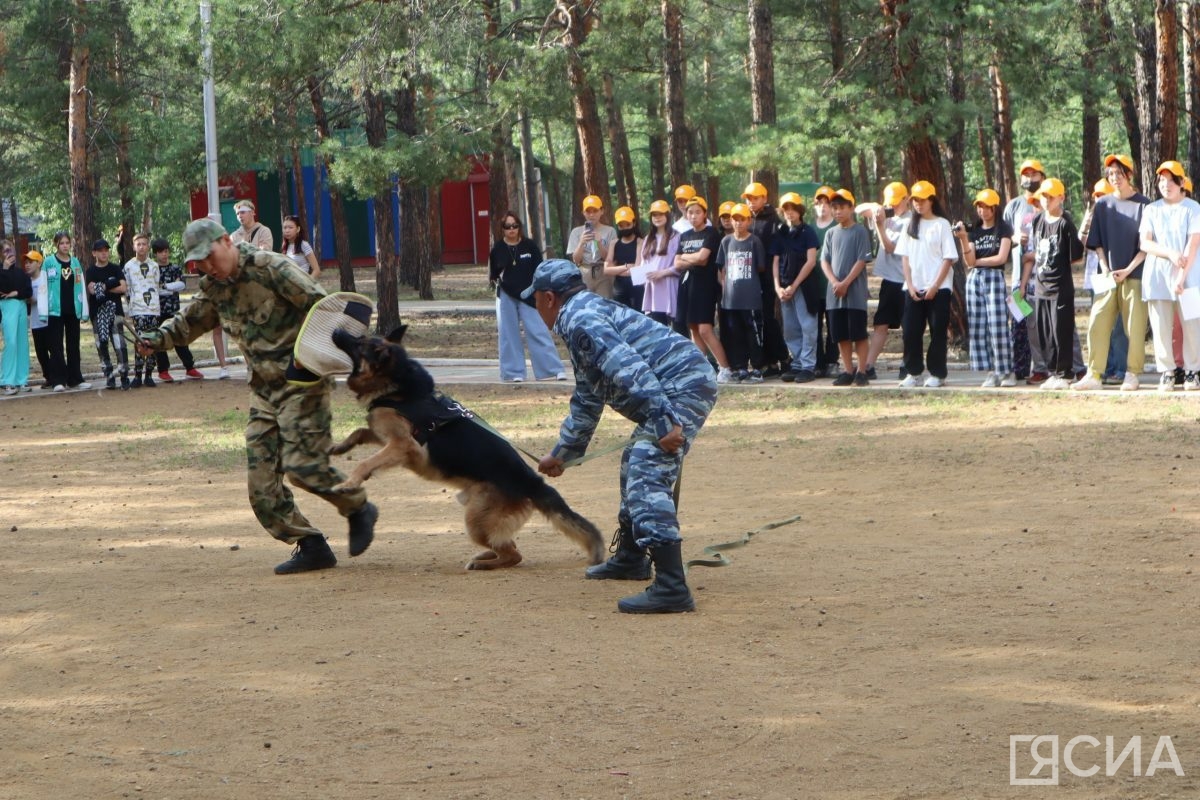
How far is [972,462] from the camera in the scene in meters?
10.7

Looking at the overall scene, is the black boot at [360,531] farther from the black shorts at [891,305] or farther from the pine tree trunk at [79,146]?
the pine tree trunk at [79,146]

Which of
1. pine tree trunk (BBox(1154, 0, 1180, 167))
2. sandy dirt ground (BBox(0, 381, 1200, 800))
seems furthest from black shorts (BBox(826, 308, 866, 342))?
pine tree trunk (BBox(1154, 0, 1180, 167))

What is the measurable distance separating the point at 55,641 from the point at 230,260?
6.74 feet

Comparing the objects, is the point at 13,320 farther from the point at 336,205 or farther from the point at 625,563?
the point at 336,205

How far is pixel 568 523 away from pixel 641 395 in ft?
4.57

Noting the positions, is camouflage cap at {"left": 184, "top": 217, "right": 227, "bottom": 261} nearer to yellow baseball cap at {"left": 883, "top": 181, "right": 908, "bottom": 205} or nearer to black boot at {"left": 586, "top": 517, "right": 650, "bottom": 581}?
black boot at {"left": 586, "top": 517, "right": 650, "bottom": 581}

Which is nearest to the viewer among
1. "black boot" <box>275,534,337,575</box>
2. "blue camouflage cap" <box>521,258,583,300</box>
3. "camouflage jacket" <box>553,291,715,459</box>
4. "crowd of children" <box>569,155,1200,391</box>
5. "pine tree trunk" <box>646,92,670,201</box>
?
"camouflage jacket" <box>553,291,715,459</box>

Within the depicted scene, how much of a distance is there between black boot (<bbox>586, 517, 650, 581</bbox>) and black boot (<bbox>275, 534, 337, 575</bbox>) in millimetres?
1527

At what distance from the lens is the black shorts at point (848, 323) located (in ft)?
48.5

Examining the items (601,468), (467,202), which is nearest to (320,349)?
(601,468)

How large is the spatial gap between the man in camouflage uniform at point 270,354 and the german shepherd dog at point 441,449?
0.18 m

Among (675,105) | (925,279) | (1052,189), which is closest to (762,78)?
(925,279)

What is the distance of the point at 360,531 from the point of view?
7680 mm

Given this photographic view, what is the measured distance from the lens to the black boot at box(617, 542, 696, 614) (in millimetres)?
6594
